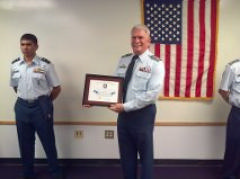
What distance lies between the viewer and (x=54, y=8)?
3.17 meters

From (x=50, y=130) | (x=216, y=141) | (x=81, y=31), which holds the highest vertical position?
(x=81, y=31)

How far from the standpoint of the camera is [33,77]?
2.82m

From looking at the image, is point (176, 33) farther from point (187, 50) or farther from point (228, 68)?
point (228, 68)

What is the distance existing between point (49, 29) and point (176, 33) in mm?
1373

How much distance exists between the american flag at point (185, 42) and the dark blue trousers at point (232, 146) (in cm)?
50

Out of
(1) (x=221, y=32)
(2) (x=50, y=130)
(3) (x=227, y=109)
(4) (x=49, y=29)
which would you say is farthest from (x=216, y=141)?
(4) (x=49, y=29)

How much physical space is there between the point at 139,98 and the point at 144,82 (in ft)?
0.47

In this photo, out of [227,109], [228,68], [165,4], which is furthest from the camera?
[227,109]

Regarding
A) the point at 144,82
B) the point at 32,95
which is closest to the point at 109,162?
the point at 32,95

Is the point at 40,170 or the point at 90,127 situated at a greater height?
the point at 90,127

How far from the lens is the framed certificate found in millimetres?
2451

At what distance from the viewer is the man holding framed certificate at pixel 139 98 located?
7.66ft

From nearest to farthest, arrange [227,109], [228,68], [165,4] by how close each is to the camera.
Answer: [228,68]
[165,4]
[227,109]

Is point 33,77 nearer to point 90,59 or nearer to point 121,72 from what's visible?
point 90,59
